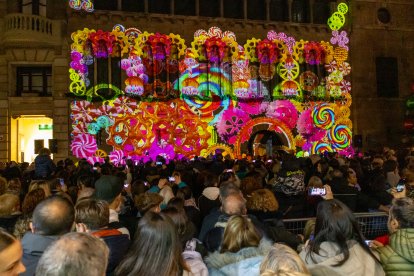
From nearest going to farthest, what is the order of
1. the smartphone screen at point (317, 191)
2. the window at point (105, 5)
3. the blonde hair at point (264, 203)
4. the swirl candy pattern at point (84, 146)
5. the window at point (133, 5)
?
the blonde hair at point (264, 203)
the smartphone screen at point (317, 191)
the swirl candy pattern at point (84, 146)
the window at point (105, 5)
the window at point (133, 5)

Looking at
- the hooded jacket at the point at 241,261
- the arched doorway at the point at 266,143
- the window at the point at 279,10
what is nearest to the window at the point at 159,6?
the window at the point at 279,10

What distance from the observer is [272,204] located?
6641 millimetres

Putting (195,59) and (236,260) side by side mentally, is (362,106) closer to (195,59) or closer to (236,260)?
(195,59)

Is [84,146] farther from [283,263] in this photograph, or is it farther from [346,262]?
[283,263]

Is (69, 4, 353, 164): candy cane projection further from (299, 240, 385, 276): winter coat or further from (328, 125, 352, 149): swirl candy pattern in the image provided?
(299, 240, 385, 276): winter coat

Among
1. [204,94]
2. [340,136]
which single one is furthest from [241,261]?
[340,136]

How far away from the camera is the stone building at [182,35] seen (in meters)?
22.1

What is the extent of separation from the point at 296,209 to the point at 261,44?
58.6ft

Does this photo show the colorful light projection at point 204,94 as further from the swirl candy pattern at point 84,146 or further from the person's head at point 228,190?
the person's head at point 228,190

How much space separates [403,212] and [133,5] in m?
21.4

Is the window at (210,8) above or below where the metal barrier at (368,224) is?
above

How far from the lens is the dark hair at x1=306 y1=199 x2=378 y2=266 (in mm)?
4418

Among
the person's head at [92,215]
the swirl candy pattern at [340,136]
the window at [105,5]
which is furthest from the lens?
the swirl candy pattern at [340,136]

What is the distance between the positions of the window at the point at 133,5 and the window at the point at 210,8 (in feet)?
10.1
